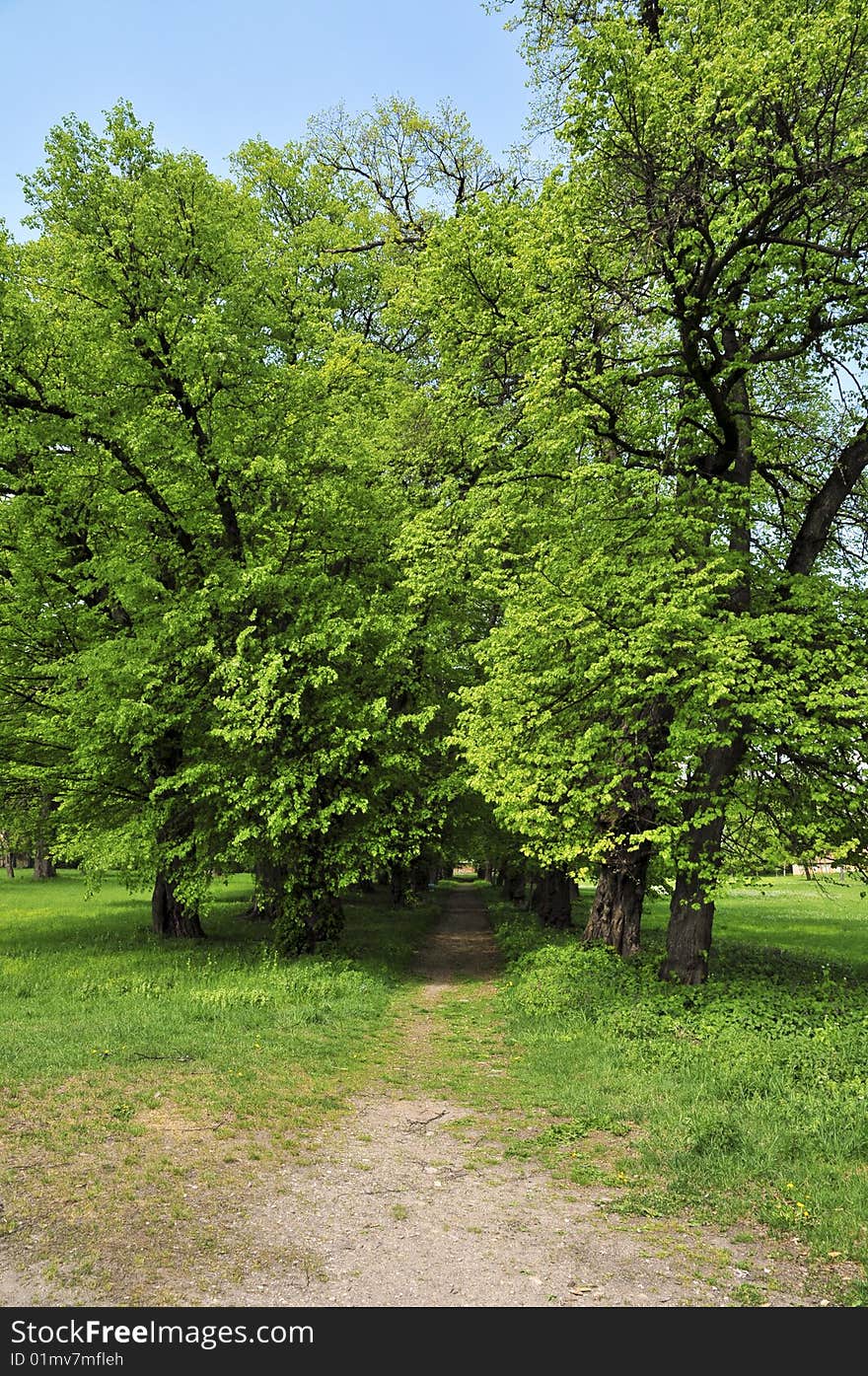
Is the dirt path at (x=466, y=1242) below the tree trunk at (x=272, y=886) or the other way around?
below

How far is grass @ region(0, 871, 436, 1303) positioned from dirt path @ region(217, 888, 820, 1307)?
0.39 m

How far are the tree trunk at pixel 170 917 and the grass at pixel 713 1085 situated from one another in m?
9.61

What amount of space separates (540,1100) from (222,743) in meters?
11.6

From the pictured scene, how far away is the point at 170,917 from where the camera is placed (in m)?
21.7

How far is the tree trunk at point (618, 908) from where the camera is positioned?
1742cm

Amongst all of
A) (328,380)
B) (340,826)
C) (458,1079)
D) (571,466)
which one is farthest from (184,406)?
(458,1079)

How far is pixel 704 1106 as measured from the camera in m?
7.96

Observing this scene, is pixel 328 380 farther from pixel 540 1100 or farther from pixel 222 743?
A: pixel 540 1100

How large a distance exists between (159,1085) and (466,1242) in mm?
4545

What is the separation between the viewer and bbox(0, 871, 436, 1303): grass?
212 inches

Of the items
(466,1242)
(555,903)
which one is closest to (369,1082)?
(466,1242)

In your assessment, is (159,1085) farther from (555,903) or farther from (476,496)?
(555,903)

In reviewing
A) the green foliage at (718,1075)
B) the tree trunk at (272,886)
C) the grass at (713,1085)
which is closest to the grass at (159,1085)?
the tree trunk at (272,886)

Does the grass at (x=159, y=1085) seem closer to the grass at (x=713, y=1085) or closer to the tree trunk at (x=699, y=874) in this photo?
the grass at (x=713, y=1085)
